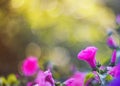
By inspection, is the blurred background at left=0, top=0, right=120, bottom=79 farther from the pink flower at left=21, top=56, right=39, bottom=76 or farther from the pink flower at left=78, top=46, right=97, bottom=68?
the pink flower at left=78, top=46, right=97, bottom=68

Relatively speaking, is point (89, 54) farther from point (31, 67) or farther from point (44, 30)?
point (44, 30)

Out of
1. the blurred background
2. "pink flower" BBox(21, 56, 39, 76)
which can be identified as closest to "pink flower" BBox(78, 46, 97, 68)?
"pink flower" BBox(21, 56, 39, 76)

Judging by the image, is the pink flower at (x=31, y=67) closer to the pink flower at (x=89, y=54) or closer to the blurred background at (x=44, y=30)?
the pink flower at (x=89, y=54)

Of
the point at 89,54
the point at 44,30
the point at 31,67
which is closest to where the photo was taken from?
the point at 89,54

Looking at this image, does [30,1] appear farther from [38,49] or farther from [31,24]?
[38,49]

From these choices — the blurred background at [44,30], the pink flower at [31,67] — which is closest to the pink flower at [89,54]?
the pink flower at [31,67]

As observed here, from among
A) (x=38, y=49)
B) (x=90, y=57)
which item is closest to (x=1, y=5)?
(x=38, y=49)

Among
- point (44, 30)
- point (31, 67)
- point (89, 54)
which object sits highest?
point (44, 30)

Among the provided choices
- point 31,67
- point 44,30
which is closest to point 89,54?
point 31,67
